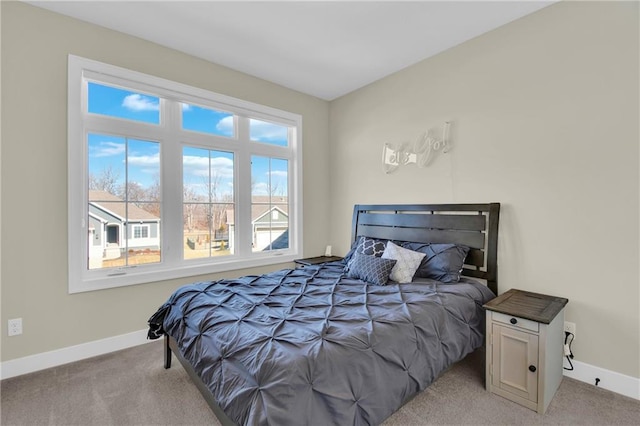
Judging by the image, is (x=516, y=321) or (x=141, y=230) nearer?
(x=516, y=321)

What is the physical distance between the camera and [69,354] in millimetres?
2457

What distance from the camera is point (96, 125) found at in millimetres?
2645

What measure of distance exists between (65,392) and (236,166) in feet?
7.83

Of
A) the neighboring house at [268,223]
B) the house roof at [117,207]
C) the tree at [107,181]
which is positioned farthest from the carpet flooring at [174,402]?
the neighboring house at [268,223]

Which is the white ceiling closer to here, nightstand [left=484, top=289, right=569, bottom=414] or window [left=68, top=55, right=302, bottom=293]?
window [left=68, top=55, right=302, bottom=293]

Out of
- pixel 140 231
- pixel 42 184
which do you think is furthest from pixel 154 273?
pixel 42 184

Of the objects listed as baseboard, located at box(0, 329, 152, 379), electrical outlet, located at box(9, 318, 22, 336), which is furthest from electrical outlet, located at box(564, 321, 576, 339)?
electrical outlet, located at box(9, 318, 22, 336)

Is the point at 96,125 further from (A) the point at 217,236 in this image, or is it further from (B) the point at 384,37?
(B) the point at 384,37

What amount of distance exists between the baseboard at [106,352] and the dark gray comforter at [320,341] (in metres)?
0.71

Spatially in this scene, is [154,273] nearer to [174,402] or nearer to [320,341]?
[174,402]

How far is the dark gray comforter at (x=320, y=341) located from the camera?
125 cm

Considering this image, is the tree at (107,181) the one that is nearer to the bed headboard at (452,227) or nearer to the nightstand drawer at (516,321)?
the bed headboard at (452,227)

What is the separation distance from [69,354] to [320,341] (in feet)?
7.62

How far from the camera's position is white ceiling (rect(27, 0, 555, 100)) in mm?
2340
